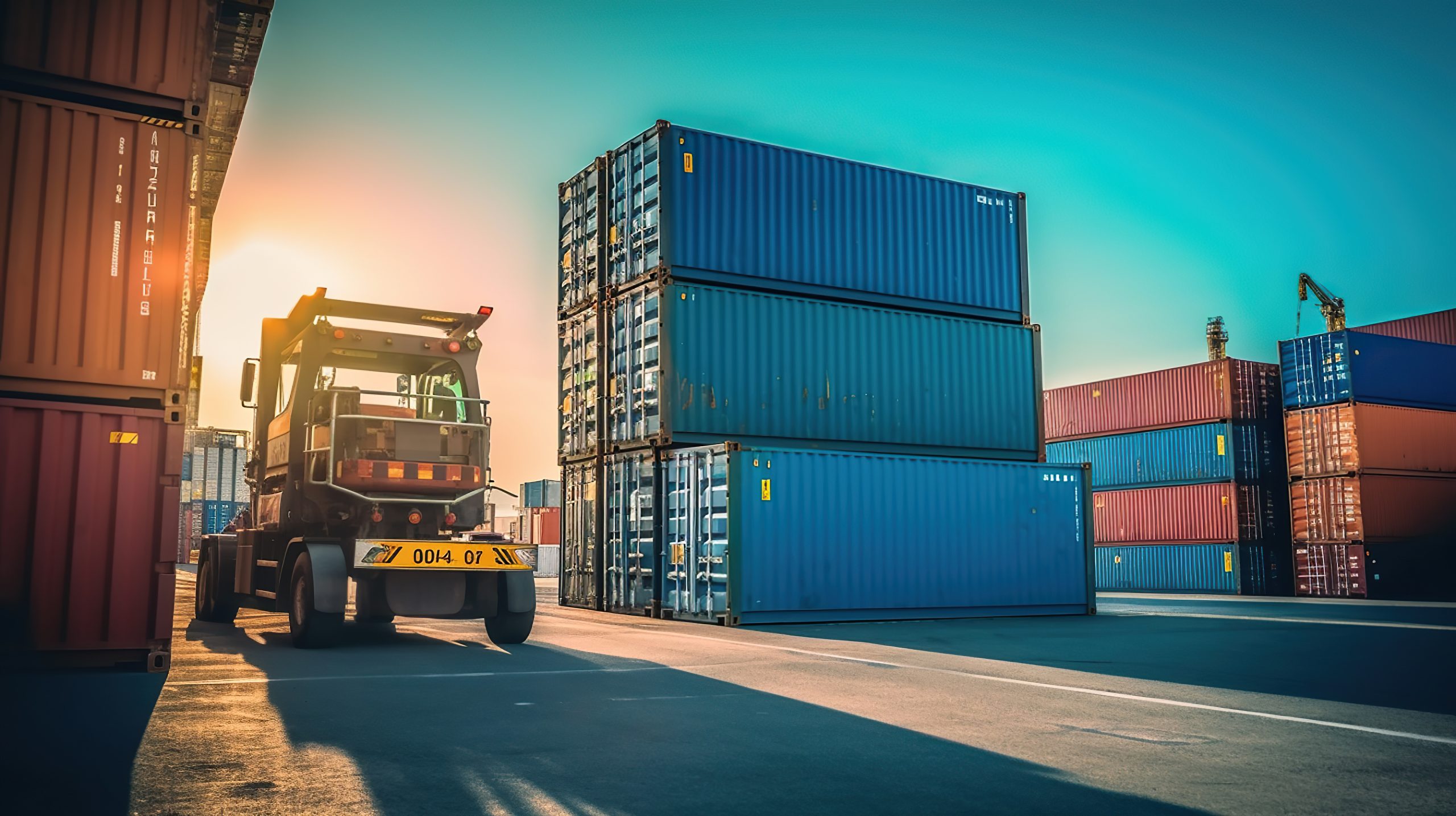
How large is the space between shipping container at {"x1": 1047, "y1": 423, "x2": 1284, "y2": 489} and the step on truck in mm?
21927

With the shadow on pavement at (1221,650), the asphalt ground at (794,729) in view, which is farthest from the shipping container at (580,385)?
the asphalt ground at (794,729)

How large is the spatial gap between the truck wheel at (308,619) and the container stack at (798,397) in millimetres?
6339

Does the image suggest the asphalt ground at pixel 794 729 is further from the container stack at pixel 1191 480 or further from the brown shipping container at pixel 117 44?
the container stack at pixel 1191 480

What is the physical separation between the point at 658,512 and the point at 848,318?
4.80m

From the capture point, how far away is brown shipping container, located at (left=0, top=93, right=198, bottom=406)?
730 cm

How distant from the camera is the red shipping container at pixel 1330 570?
1116 inches

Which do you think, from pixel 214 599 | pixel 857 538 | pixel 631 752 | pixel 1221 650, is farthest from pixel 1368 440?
pixel 631 752

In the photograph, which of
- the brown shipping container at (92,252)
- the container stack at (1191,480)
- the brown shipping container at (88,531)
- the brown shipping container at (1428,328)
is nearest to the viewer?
the brown shipping container at (88,531)

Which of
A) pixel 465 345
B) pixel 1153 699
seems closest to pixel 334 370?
pixel 465 345

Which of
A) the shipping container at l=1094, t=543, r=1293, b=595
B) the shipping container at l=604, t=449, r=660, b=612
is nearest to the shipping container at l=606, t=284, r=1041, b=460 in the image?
the shipping container at l=604, t=449, r=660, b=612

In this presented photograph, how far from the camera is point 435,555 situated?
11000 millimetres

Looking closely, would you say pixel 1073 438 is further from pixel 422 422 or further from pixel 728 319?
pixel 422 422

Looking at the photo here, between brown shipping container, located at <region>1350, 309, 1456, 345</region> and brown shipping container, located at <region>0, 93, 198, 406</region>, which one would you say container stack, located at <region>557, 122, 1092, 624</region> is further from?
brown shipping container, located at <region>1350, 309, 1456, 345</region>

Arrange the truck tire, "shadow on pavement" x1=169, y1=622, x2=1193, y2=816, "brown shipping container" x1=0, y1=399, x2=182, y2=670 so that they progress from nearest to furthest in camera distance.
A: "shadow on pavement" x1=169, y1=622, x2=1193, y2=816 < "brown shipping container" x1=0, y1=399, x2=182, y2=670 < the truck tire
